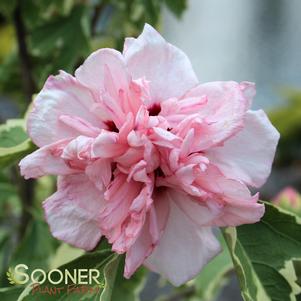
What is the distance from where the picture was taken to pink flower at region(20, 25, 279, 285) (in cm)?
39

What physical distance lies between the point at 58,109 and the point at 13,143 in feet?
0.45

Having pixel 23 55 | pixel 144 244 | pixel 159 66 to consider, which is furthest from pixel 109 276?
pixel 23 55

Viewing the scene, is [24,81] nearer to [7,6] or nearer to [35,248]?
[7,6]

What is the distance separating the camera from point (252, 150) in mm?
420

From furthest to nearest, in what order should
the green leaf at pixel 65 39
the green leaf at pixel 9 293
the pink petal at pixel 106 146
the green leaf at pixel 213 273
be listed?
1. the green leaf at pixel 65 39
2. the green leaf at pixel 213 273
3. the green leaf at pixel 9 293
4. the pink petal at pixel 106 146

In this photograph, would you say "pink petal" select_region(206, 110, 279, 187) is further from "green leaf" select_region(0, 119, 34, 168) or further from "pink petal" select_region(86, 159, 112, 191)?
"green leaf" select_region(0, 119, 34, 168)

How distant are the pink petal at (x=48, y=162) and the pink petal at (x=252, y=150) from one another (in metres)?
0.10

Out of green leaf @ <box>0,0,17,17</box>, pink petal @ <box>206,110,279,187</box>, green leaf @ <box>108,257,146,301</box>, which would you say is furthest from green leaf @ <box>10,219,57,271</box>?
pink petal @ <box>206,110,279,187</box>

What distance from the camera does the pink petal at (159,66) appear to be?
0.43 meters

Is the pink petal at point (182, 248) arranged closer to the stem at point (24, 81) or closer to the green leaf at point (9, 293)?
the green leaf at point (9, 293)

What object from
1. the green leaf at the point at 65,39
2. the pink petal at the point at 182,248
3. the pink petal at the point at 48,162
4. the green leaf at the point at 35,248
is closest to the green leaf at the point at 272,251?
the pink petal at the point at 182,248

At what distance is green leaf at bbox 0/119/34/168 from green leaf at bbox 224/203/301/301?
189 millimetres

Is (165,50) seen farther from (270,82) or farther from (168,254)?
(270,82)

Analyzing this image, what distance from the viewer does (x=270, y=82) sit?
336 cm
